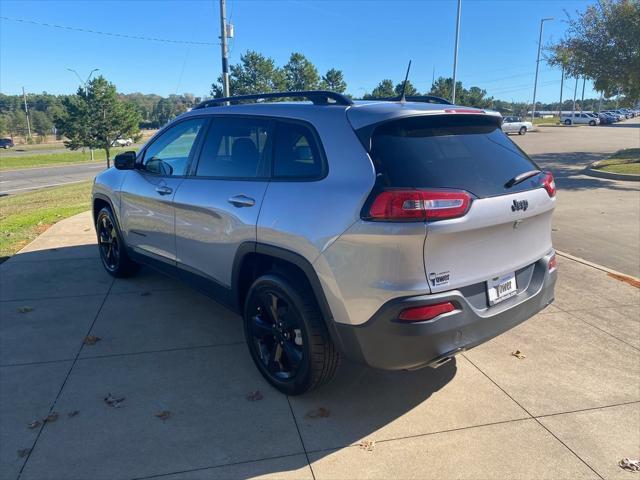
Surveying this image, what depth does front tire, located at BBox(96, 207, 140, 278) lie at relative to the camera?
536 centimetres

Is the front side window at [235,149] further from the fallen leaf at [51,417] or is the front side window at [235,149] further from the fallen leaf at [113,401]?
the fallen leaf at [51,417]

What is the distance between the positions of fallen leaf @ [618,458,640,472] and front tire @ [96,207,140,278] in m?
4.63

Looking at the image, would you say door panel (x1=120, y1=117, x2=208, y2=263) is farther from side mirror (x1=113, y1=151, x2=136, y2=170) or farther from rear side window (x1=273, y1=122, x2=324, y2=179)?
rear side window (x1=273, y1=122, x2=324, y2=179)

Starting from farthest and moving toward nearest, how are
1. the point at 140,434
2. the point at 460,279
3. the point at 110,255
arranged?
the point at 110,255
the point at 140,434
the point at 460,279

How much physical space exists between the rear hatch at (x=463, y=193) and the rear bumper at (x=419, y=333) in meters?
0.11

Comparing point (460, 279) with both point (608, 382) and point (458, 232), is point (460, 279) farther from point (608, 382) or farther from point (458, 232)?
point (608, 382)

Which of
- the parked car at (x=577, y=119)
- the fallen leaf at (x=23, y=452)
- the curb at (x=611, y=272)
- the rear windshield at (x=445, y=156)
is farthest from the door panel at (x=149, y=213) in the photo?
the parked car at (x=577, y=119)

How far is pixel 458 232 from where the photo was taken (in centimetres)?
254

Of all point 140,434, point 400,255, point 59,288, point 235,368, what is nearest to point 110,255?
point 59,288

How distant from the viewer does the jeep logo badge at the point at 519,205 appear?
9.26ft

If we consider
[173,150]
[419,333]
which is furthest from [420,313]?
[173,150]

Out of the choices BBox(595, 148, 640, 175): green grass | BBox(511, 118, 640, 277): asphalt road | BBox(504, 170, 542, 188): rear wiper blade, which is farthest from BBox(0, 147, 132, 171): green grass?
BBox(504, 170, 542, 188): rear wiper blade

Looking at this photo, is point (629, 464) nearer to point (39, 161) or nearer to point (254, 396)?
point (254, 396)

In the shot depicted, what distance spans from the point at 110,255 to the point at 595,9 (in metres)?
19.0
